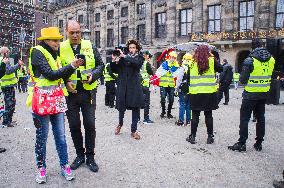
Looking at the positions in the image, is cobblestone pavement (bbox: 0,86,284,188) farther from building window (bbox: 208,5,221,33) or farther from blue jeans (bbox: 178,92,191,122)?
building window (bbox: 208,5,221,33)

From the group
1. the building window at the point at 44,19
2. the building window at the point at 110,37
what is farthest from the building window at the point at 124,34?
the building window at the point at 44,19

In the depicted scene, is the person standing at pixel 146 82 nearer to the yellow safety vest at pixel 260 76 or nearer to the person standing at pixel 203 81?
the person standing at pixel 203 81

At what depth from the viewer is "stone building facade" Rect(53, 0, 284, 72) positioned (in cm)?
2473

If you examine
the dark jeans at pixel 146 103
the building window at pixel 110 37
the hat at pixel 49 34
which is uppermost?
the building window at pixel 110 37

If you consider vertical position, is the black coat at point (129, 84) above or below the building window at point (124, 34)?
below

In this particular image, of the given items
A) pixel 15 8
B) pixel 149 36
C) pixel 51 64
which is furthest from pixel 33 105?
pixel 15 8

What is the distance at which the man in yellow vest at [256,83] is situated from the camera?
5.43m

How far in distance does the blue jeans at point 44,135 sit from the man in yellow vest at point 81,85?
44cm

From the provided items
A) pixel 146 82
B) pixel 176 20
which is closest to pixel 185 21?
pixel 176 20

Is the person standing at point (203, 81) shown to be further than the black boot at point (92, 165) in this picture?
Yes

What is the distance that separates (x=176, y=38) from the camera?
29453mm

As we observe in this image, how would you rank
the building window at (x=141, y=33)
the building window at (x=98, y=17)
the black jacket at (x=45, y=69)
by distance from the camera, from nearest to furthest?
the black jacket at (x=45, y=69) < the building window at (x=141, y=33) < the building window at (x=98, y=17)

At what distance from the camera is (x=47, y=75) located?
377 centimetres

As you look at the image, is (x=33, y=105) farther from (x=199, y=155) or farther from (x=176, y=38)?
(x=176, y=38)
